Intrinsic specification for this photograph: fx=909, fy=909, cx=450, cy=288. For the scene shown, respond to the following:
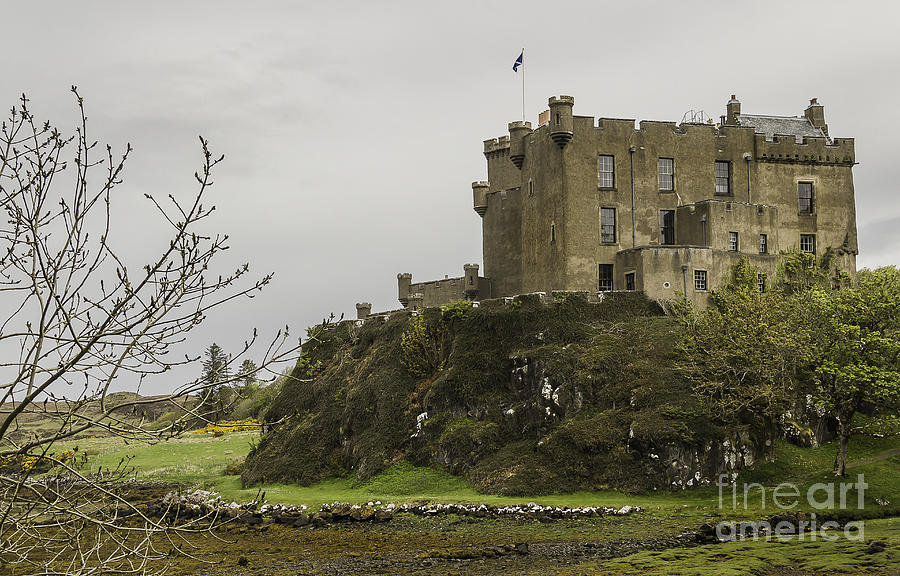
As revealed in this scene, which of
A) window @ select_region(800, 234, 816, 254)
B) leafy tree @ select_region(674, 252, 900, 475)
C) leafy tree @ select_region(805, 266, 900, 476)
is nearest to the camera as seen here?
leafy tree @ select_region(805, 266, 900, 476)

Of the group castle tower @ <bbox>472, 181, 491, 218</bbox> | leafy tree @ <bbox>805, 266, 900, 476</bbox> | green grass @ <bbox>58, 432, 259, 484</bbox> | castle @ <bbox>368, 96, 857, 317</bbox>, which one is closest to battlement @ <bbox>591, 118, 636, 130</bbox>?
castle @ <bbox>368, 96, 857, 317</bbox>

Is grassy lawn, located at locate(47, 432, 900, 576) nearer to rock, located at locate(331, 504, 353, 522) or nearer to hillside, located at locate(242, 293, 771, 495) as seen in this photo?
hillside, located at locate(242, 293, 771, 495)

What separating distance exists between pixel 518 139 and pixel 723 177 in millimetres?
13477

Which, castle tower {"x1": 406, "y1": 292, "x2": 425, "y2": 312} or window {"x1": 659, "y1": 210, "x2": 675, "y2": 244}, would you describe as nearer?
window {"x1": 659, "y1": 210, "x2": 675, "y2": 244}

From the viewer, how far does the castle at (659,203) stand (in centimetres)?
5453

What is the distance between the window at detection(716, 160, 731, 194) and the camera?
5862cm

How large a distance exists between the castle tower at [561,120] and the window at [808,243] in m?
17.2

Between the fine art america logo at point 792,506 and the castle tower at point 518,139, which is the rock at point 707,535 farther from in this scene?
the castle tower at point 518,139

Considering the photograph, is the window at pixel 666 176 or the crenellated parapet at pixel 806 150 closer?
the window at pixel 666 176

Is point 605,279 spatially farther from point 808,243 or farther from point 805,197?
point 805,197

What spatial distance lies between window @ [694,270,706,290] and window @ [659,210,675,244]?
5.17m

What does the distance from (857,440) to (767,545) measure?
61.6ft

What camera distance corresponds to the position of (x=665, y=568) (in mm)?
25891

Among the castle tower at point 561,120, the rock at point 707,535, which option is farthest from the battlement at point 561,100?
the rock at point 707,535
